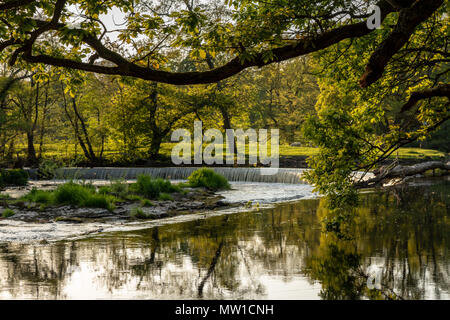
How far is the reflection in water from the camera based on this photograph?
5.64m

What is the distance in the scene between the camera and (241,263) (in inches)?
278

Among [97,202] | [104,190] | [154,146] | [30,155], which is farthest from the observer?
[30,155]

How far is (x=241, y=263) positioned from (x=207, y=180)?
41.4ft

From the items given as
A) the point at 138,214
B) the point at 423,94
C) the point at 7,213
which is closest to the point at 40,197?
the point at 7,213

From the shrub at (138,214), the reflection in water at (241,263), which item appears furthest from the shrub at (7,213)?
the reflection in water at (241,263)

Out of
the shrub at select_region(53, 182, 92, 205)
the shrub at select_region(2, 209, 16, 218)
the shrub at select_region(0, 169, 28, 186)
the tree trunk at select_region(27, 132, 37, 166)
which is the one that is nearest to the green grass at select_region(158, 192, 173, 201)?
the shrub at select_region(53, 182, 92, 205)

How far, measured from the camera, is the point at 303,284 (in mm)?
5887

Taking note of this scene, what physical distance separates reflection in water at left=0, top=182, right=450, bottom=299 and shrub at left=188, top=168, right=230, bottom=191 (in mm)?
7944

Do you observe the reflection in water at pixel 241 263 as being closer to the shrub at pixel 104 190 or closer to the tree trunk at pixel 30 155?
the shrub at pixel 104 190

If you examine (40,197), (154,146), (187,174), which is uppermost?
(154,146)

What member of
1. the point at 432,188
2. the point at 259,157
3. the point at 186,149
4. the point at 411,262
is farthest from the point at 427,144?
the point at 411,262

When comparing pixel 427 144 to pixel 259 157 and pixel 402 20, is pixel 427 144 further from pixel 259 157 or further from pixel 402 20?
pixel 402 20

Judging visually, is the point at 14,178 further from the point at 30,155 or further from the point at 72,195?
the point at 30,155

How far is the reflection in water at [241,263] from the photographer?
222 inches
